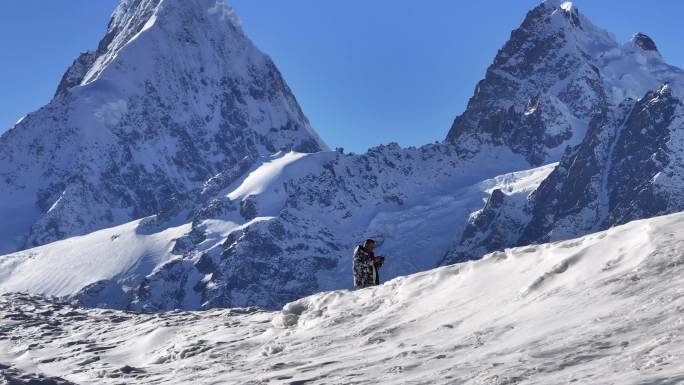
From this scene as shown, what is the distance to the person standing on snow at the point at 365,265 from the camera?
2938 centimetres

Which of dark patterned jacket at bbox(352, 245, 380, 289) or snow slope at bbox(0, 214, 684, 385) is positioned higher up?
dark patterned jacket at bbox(352, 245, 380, 289)

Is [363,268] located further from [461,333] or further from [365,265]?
[461,333]

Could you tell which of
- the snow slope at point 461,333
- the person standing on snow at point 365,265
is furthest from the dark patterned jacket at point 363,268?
the snow slope at point 461,333

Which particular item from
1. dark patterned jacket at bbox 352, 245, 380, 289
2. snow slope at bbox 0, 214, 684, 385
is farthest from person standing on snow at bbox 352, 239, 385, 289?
snow slope at bbox 0, 214, 684, 385

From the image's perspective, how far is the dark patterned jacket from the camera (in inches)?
1157

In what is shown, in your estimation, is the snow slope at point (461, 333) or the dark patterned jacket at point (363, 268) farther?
the dark patterned jacket at point (363, 268)

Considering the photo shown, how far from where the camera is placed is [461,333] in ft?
66.1

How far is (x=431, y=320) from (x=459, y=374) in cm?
442

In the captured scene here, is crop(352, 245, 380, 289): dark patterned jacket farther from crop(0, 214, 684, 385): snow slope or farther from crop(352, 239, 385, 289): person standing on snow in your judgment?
crop(0, 214, 684, 385): snow slope

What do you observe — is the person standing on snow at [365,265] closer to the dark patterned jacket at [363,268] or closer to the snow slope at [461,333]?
the dark patterned jacket at [363,268]

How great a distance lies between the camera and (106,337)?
28.9 m

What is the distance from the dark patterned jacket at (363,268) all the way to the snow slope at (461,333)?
7.78 ft

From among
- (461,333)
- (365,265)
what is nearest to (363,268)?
(365,265)

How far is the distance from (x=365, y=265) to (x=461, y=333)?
9.37 meters
